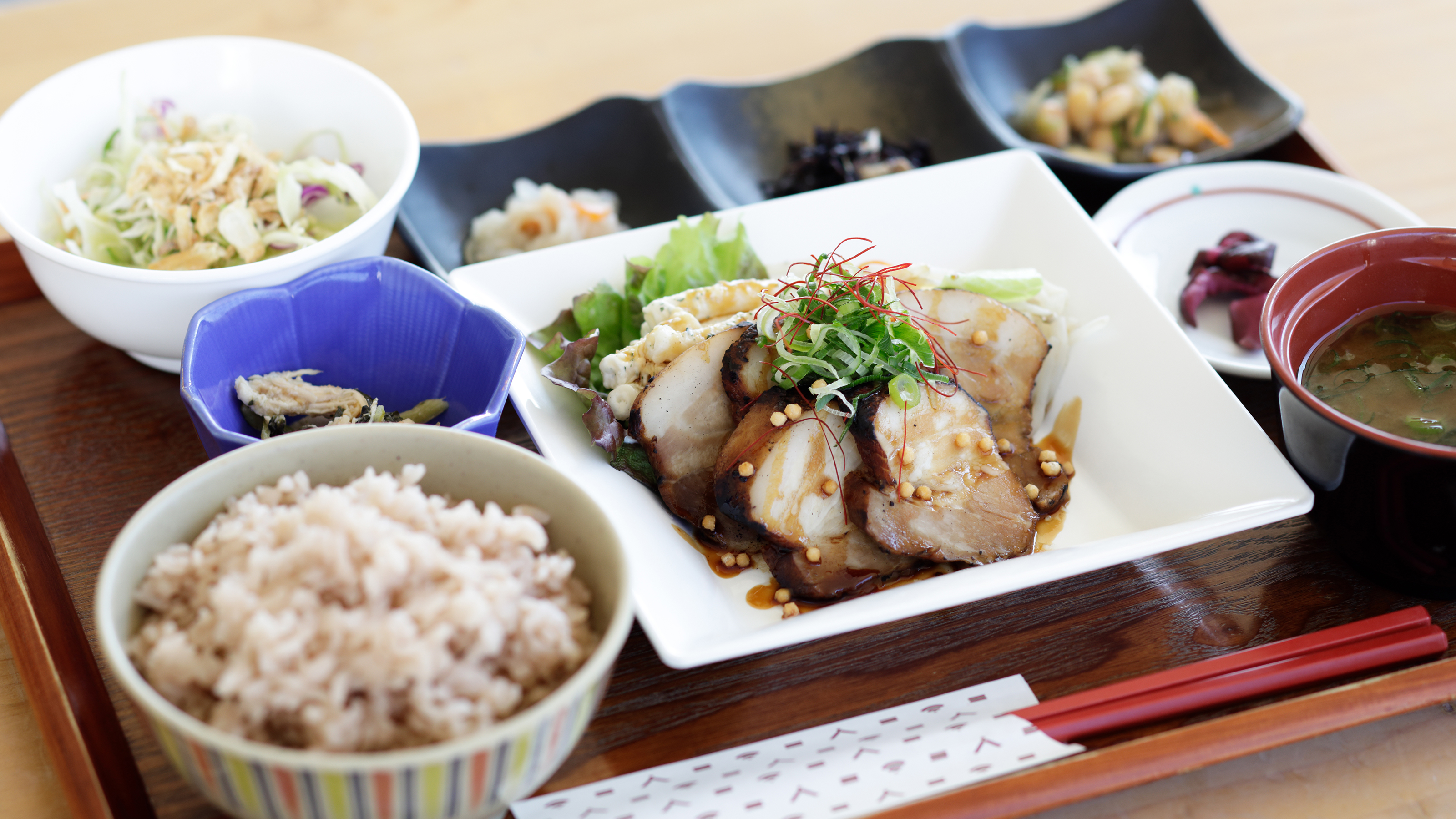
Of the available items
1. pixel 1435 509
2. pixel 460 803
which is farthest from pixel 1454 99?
pixel 460 803

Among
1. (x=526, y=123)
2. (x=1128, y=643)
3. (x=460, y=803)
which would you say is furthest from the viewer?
(x=526, y=123)

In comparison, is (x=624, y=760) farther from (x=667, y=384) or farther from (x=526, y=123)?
(x=526, y=123)

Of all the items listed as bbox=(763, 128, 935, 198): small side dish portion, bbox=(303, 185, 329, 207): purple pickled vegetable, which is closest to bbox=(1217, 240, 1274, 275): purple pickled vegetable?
bbox=(763, 128, 935, 198): small side dish portion

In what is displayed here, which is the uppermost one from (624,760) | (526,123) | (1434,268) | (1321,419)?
(1434,268)

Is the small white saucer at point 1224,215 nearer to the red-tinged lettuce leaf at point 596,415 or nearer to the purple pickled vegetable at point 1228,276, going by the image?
the purple pickled vegetable at point 1228,276

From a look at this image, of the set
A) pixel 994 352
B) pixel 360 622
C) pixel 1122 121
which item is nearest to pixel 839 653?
pixel 994 352

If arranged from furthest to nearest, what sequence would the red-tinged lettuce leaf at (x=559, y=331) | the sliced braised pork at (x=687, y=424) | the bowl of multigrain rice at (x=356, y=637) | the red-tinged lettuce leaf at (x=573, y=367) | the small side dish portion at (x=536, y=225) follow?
the small side dish portion at (x=536, y=225), the red-tinged lettuce leaf at (x=559, y=331), the red-tinged lettuce leaf at (x=573, y=367), the sliced braised pork at (x=687, y=424), the bowl of multigrain rice at (x=356, y=637)

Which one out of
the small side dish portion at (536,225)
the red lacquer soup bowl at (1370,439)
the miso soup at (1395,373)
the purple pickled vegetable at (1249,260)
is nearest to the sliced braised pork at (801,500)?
the red lacquer soup bowl at (1370,439)

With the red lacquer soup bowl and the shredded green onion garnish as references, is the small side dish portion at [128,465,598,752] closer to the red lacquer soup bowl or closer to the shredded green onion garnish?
the shredded green onion garnish
